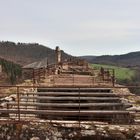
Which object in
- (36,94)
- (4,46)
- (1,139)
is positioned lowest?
(1,139)

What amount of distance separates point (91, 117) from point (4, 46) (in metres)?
184

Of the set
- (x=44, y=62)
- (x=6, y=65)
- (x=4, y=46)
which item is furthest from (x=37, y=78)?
(x=4, y=46)

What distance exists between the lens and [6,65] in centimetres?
12050

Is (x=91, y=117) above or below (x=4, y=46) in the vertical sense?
below

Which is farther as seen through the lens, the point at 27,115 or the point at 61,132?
the point at 27,115

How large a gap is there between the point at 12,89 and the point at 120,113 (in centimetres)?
835

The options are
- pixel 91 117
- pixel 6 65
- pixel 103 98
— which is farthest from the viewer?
pixel 6 65

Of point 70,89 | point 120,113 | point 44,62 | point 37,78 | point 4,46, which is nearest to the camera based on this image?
point 120,113

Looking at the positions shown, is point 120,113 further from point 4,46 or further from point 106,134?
point 4,46

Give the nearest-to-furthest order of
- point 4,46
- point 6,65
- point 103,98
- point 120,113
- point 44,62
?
1. point 120,113
2. point 103,98
3. point 44,62
4. point 6,65
5. point 4,46

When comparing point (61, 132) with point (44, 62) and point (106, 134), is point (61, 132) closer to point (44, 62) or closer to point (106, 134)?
point (106, 134)

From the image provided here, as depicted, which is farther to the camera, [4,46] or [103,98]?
[4,46]

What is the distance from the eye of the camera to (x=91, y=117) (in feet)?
54.3

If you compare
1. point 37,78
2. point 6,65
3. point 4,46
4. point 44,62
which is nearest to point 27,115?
point 37,78
